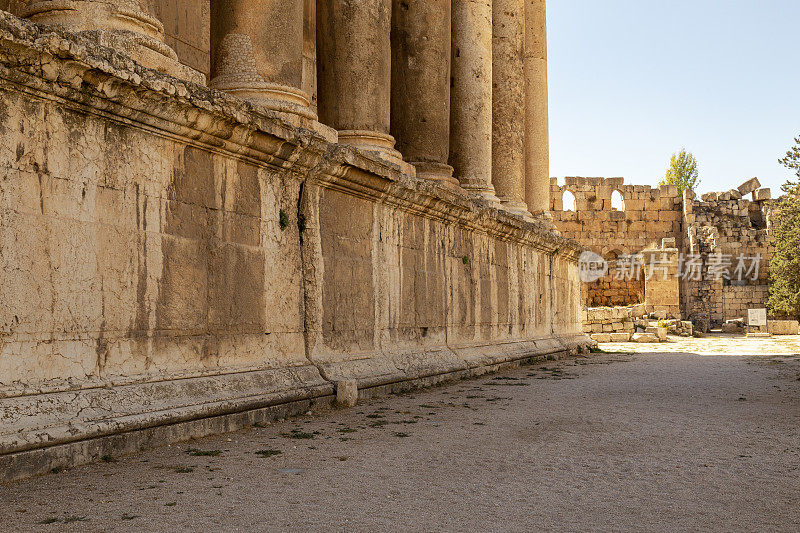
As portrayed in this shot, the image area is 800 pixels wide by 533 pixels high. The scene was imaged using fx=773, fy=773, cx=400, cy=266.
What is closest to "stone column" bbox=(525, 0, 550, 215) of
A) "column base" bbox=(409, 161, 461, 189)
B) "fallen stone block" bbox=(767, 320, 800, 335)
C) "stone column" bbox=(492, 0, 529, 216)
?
"stone column" bbox=(492, 0, 529, 216)

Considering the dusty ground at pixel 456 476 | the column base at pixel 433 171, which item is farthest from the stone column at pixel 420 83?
the dusty ground at pixel 456 476

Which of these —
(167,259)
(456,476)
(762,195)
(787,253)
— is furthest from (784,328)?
(167,259)

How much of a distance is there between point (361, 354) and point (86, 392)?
3.11 meters

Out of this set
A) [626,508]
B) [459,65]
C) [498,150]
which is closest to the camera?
[626,508]

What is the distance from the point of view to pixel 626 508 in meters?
3.23

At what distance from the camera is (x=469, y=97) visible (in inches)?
439

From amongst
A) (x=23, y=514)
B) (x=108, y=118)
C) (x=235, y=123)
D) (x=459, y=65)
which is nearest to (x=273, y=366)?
(x=235, y=123)

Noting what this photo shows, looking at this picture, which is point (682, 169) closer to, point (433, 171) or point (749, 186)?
point (749, 186)

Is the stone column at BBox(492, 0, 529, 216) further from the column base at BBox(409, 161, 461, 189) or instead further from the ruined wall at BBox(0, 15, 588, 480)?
the ruined wall at BBox(0, 15, 588, 480)

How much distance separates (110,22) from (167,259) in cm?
145

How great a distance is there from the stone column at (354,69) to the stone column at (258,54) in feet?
4.96

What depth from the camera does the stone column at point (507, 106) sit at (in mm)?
12898

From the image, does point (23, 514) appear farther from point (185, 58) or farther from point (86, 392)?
point (185, 58)

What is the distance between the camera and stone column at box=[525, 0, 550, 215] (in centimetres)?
1461
